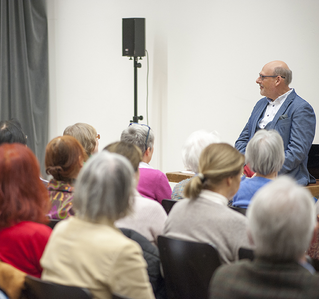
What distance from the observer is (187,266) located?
5.28 ft

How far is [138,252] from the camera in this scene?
121cm

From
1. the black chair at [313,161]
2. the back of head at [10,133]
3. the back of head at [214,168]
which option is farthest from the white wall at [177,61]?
the back of head at [214,168]

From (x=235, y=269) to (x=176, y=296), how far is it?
722 mm

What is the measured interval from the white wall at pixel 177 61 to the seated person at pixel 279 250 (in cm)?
330

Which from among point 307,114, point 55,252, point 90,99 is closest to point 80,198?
point 55,252

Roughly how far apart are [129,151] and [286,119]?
186cm

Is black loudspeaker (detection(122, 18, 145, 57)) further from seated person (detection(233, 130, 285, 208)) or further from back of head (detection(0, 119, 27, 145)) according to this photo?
seated person (detection(233, 130, 285, 208))

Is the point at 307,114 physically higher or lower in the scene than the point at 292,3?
lower

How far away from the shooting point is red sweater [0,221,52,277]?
141 cm

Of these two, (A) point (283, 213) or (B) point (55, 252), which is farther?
(B) point (55, 252)

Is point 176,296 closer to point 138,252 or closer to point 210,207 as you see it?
point 210,207

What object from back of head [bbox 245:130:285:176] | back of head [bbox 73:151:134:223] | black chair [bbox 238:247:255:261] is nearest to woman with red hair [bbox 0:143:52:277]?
back of head [bbox 73:151:134:223]

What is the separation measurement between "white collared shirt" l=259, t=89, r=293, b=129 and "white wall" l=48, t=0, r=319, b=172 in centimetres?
70

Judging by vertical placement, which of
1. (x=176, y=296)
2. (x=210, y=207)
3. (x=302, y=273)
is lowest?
(x=176, y=296)
